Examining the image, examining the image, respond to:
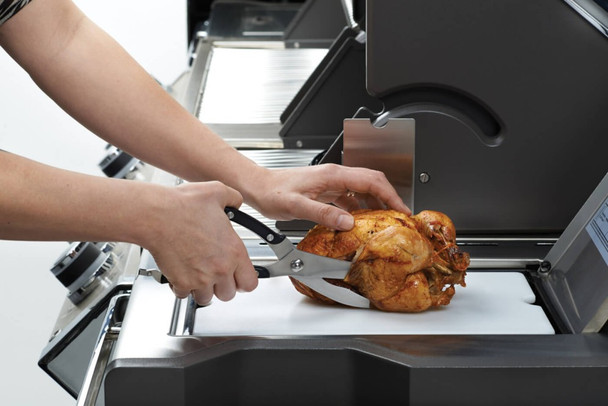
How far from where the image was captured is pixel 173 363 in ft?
3.82

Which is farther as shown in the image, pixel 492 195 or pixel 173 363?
pixel 492 195

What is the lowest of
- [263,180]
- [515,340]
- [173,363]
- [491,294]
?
[173,363]

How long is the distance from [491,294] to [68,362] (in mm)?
674

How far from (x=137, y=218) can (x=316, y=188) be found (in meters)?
0.39

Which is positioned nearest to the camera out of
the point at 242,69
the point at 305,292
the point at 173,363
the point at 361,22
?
the point at 173,363

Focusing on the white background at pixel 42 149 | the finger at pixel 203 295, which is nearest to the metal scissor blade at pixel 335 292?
the finger at pixel 203 295

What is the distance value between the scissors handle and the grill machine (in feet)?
0.40

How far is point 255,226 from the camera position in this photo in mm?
1309

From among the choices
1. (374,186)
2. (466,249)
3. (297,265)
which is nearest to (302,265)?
(297,265)

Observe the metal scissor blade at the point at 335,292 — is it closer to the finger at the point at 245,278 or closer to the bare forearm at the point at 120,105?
the finger at the point at 245,278

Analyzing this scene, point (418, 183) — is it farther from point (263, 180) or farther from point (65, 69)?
point (65, 69)

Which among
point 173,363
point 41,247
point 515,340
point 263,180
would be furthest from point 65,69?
point 41,247

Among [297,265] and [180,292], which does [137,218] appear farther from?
Result: [297,265]

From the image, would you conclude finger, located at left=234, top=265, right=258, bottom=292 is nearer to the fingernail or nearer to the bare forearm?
the fingernail
